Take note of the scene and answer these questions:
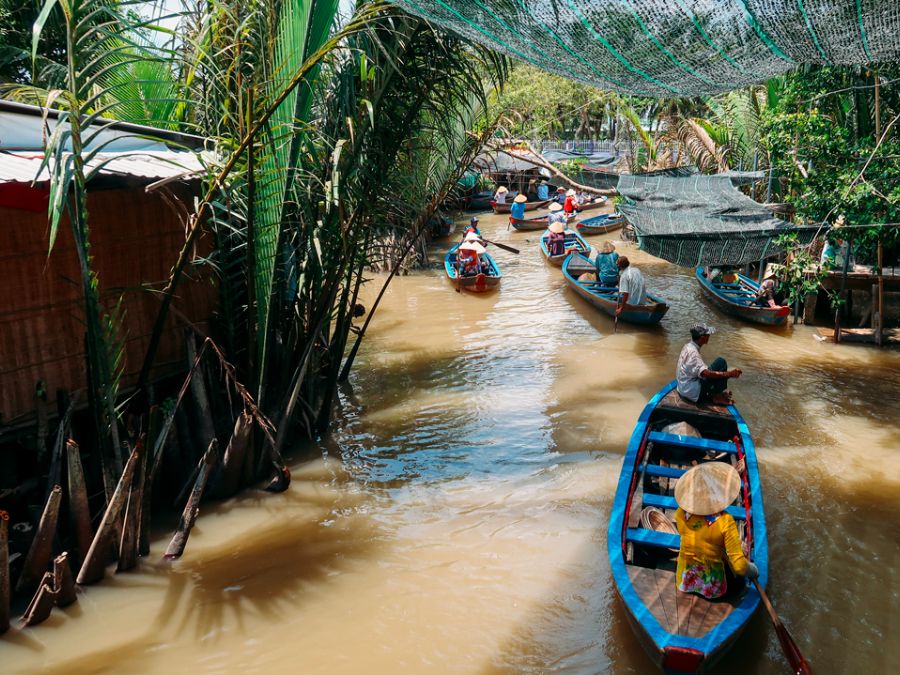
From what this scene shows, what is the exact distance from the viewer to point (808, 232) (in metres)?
10.2

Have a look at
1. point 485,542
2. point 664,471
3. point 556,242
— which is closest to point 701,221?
point 556,242

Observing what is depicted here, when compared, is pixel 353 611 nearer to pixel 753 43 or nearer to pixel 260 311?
pixel 260 311

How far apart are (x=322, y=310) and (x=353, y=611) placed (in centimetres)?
264

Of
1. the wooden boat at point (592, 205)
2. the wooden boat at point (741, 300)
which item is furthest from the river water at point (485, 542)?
the wooden boat at point (592, 205)

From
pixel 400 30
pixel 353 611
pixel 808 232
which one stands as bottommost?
pixel 353 611

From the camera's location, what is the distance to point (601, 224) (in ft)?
73.1

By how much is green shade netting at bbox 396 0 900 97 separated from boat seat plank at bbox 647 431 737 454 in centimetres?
299

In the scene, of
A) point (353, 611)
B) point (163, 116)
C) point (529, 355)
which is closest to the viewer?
point (353, 611)

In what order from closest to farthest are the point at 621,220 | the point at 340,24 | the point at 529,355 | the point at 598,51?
the point at 598,51 < the point at 340,24 < the point at 529,355 < the point at 621,220

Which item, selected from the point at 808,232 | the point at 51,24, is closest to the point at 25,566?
the point at 51,24

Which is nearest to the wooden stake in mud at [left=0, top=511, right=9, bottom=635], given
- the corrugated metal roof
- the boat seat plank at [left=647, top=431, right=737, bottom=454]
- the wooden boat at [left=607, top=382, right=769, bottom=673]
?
the corrugated metal roof

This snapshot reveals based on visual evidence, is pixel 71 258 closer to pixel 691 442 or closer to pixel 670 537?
pixel 670 537

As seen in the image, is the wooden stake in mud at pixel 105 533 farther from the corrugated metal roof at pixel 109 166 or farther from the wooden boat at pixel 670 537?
the wooden boat at pixel 670 537

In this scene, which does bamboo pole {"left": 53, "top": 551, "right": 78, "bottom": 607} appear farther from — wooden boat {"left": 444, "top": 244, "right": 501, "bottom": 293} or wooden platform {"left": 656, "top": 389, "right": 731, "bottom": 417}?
wooden boat {"left": 444, "top": 244, "right": 501, "bottom": 293}
